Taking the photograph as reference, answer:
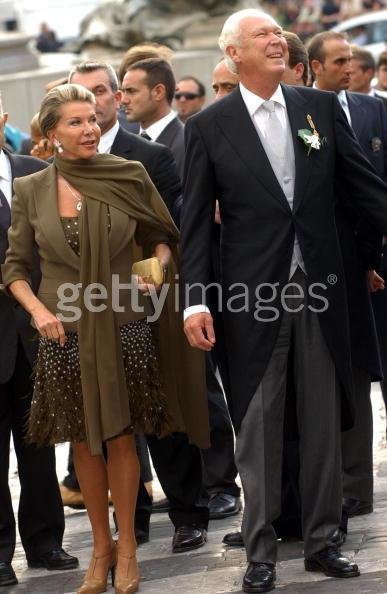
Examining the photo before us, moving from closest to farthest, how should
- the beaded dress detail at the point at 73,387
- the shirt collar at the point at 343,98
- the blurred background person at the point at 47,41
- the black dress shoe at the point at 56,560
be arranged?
the beaded dress detail at the point at 73,387 → the black dress shoe at the point at 56,560 → the shirt collar at the point at 343,98 → the blurred background person at the point at 47,41

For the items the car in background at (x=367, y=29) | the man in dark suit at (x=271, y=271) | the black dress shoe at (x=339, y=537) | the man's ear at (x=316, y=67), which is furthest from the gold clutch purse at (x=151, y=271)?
the car in background at (x=367, y=29)

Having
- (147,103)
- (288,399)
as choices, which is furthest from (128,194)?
(147,103)

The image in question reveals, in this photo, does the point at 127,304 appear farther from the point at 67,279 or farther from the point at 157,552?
the point at 157,552

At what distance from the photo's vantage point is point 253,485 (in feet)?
19.1

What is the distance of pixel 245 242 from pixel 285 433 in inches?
31.1

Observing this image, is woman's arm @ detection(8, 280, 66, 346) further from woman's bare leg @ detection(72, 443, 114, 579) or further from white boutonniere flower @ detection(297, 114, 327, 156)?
white boutonniere flower @ detection(297, 114, 327, 156)

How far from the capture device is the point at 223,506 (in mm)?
7227

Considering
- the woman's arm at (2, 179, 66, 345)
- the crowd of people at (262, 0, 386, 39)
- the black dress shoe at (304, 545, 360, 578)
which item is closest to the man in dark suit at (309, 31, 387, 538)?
the black dress shoe at (304, 545, 360, 578)

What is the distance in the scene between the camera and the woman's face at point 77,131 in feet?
19.6

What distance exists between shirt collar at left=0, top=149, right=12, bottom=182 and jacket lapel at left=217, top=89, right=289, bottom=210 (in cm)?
116

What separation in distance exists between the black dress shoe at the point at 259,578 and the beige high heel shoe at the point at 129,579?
46 cm

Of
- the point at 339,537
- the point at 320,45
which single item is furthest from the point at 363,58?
the point at 339,537

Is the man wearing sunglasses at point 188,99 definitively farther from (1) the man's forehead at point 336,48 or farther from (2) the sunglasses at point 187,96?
(1) the man's forehead at point 336,48

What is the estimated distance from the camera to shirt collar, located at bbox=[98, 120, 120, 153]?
6867 mm
